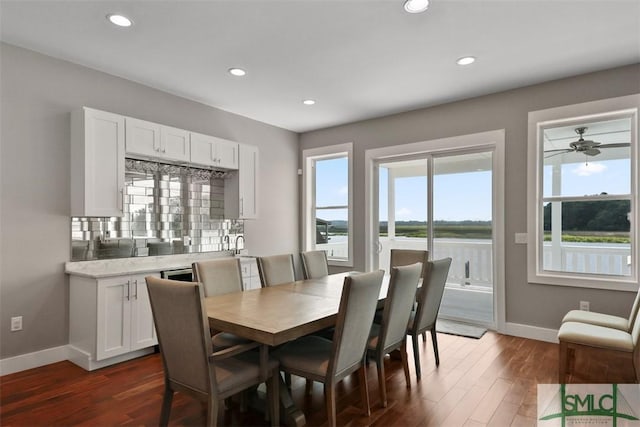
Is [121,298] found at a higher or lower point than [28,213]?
lower

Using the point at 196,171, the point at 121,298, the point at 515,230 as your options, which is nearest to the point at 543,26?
the point at 515,230

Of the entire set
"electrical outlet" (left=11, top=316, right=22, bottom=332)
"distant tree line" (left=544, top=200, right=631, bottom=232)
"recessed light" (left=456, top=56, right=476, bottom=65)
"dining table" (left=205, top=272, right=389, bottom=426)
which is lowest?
"electrical outlet" (left=11, top=316, right=22, bottom=332)

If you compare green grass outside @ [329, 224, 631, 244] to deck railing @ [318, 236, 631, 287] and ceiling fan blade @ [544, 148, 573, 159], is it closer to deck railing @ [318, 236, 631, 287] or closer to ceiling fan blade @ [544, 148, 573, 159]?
deck railing @ [318, 236, 631, 287]

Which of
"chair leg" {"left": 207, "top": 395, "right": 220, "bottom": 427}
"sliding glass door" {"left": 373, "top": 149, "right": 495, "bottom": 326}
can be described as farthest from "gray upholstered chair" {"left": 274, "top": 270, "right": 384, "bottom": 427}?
"sliding glass door" {"left": 373, "top": 149, "right": 495, "bottom": 326}

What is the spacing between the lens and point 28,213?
3166 millimetres

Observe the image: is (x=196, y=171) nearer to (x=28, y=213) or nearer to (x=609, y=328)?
(x=28, y=213)

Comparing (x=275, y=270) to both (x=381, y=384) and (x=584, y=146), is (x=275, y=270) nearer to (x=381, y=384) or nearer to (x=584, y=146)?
(x=381, y=384)

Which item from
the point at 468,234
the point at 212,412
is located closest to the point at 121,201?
the point at 212,412

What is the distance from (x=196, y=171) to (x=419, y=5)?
3.09 metres

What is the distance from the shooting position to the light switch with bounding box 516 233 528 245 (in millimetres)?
4035

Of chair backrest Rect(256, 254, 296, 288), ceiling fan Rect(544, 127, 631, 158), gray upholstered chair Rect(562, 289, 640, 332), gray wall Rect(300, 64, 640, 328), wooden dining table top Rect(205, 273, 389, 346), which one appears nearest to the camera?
wooden dining table top Rect(205, 273, 389, 346)

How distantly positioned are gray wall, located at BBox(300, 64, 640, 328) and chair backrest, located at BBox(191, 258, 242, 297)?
3046 millimetres

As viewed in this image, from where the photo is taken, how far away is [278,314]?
2232mm

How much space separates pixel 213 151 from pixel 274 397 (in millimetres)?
3064
